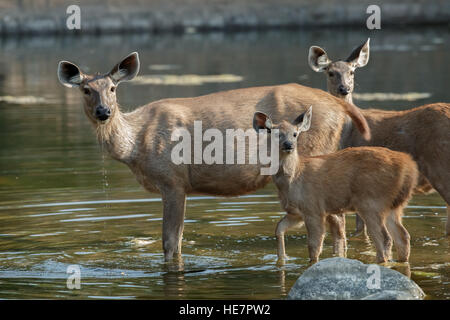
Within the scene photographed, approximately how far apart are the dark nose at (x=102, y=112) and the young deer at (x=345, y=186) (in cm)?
156

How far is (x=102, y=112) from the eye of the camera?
413 inches

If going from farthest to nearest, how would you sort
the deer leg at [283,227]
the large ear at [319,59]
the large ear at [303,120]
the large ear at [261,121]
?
the large ear at [319,59], the deer leg at [283,227], the large ear at [303,120], the large ear at [261,121]

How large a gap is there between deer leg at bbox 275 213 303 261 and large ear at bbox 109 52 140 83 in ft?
7.58

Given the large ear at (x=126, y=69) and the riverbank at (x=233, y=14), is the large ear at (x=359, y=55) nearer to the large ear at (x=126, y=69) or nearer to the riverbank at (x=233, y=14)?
the large ear at (x=126, y=69)

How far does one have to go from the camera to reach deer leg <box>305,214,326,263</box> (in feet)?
33.8

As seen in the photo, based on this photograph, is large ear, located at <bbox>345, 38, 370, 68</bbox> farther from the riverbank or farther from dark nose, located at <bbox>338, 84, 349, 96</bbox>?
the riverbank

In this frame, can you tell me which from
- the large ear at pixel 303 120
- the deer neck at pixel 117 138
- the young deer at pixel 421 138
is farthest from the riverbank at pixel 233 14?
the large ear at pixel 303 120

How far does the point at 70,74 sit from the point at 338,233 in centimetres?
339

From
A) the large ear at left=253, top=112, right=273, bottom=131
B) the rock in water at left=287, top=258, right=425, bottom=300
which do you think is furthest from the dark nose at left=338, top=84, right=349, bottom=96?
the rock in water at left=287, top=258, right=425, bottom=300

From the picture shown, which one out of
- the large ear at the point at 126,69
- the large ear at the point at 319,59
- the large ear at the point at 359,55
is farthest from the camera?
the large ear at the point at 319,59

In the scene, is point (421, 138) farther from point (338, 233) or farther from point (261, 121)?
point (261, 121)

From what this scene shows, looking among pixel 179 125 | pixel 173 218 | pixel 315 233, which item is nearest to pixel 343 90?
pixel 179 125

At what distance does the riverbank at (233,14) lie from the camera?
41688 millimetres

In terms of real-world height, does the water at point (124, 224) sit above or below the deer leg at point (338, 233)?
below
